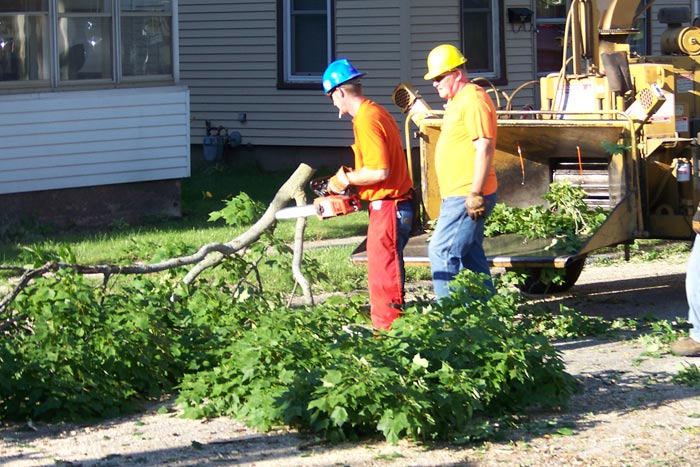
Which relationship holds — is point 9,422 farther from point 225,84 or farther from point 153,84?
point 225,84

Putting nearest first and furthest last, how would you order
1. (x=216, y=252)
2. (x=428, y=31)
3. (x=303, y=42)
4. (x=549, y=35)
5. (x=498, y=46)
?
(x=216, y=252)
(x=428, y=31)
(x=498, y=46)
(x=303, y=42)
(x=549, y=35)

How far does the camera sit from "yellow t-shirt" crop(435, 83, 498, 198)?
24.6 ft

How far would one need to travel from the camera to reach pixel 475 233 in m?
7.65

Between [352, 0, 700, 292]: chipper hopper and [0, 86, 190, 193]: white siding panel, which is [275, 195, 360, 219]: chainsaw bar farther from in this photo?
[0, 86, 190, 193]: white siding panel

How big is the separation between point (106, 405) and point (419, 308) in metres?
1.86

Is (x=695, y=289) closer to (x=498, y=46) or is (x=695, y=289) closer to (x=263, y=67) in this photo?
(x=498, y=46)

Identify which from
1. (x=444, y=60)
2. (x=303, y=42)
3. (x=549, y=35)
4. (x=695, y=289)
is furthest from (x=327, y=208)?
(x=549, y=35)

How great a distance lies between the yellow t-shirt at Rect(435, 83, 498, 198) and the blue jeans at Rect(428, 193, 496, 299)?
9 cm

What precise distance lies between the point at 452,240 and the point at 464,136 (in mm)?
667

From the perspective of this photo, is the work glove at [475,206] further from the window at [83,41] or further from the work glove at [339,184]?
the window at [83,41]

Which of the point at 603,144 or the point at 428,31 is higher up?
the point at 428,31

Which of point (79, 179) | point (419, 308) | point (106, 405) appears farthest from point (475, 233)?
point (79, 179)

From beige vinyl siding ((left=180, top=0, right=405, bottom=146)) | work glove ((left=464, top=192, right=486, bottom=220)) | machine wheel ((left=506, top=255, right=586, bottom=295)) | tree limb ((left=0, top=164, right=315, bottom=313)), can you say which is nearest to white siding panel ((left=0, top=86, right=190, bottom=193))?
beige vinyl siding ((left=180, top=0, right=405, bottom=146))

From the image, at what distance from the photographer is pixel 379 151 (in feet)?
24.5
